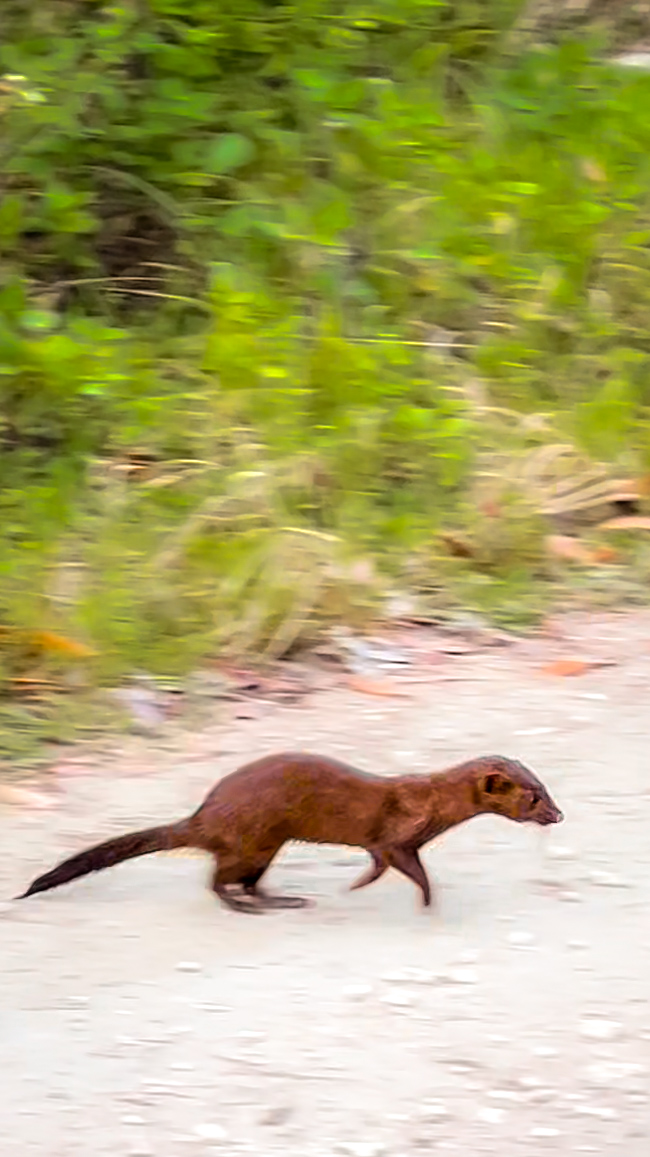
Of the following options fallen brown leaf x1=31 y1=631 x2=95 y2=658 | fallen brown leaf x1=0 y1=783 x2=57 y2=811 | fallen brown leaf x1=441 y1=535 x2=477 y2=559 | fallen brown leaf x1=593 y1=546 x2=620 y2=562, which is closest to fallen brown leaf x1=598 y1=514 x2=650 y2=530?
fallen brown leaf x1=593 y1=546 x2=620 y2=562

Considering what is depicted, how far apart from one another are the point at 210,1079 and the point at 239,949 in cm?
44

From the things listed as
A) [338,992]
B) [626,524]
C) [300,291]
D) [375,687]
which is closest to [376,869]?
[338,992]

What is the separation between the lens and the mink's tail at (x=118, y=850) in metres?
→ 3.26

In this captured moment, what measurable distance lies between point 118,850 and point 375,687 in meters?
1.39

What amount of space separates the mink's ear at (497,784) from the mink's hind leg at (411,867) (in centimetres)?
17

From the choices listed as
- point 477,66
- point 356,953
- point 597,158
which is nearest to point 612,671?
point 356,953

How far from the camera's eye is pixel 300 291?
243 inches

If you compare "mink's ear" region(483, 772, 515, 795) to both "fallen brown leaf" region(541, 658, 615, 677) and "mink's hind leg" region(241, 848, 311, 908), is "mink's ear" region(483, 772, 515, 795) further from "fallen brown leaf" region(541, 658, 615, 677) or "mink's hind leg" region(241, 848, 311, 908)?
"fallen brown leaf" region(541, 658, 615, 677)

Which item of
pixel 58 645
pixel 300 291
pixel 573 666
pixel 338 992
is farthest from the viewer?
pixel 300 291

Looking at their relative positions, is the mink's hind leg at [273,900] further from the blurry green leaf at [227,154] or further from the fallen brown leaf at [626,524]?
the blurry green leaf at [227,154]

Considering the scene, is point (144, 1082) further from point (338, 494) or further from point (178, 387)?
point (178, 387)

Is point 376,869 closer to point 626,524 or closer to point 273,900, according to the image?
point 273,900

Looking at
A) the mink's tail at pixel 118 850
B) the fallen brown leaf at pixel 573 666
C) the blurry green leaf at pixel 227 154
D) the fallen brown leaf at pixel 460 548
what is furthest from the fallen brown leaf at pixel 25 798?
the blurry green leaf at pixel 227 154

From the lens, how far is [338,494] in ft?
17.7
